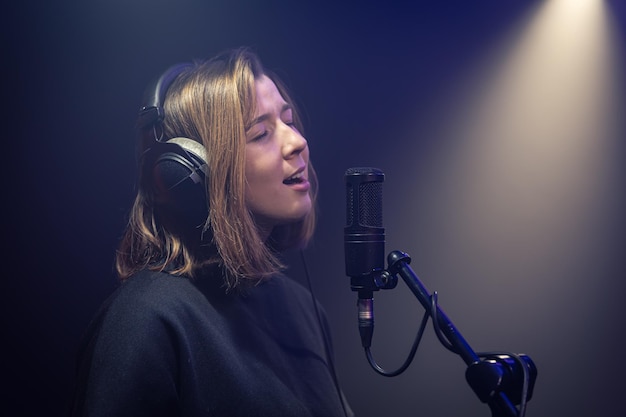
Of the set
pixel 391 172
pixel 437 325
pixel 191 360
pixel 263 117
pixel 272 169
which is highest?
pixel 263 117

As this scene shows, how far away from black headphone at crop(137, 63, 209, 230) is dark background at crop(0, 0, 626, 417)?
58 cm

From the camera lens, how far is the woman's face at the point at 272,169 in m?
1.60

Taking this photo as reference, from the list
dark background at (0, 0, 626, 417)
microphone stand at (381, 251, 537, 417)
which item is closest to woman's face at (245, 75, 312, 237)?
microphone stand at (381, 251, 537, 417)

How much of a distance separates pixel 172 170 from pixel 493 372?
82 cm

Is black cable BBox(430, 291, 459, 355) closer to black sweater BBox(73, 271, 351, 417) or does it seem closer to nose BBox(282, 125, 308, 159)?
black sweater BBox(73, 271, 351, 417)

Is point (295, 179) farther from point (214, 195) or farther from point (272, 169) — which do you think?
point (214, 195)

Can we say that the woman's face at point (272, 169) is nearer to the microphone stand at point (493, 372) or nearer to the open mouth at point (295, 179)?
the open mouth at point (295, 179)

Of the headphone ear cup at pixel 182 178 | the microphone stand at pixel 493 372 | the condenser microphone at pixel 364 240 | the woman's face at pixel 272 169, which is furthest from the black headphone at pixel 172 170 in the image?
the microphone stand at pixel 493 372

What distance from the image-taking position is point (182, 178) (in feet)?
4.59

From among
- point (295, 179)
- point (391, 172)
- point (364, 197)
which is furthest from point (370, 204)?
point (391, 172)

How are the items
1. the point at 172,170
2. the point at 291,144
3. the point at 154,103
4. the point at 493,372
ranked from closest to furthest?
the point at 493,372, the point at 172,170, the point at 154,103, the point at 291,144

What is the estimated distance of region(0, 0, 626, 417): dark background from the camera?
206 cm

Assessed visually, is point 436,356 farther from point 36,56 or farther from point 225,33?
point 36,56

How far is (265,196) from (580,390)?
5.26 feet
